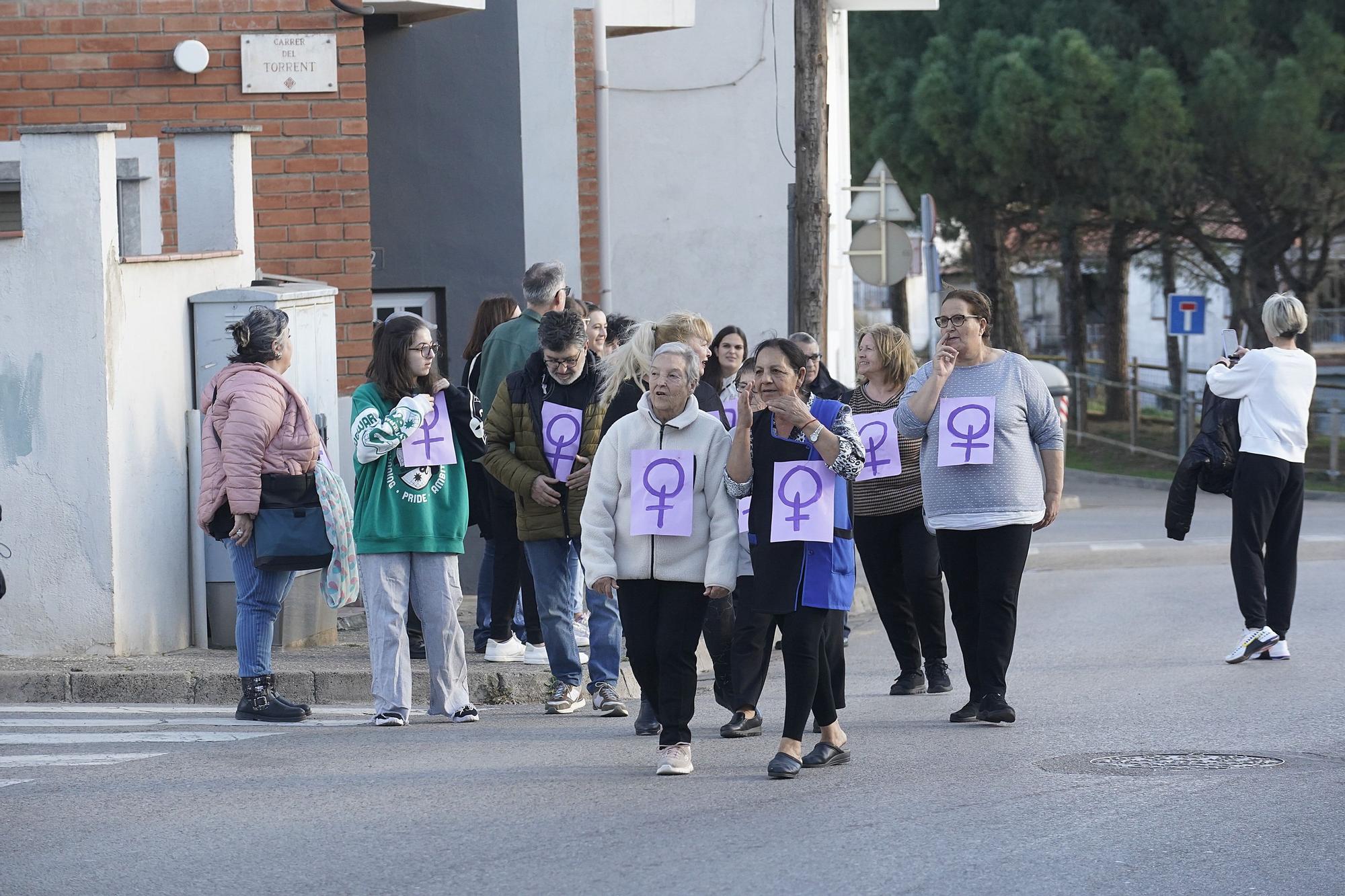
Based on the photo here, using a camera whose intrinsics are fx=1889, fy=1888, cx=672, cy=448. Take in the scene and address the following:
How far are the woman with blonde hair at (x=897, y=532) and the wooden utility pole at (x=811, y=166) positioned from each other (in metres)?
4.62

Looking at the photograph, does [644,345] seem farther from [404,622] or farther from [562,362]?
[404,622]

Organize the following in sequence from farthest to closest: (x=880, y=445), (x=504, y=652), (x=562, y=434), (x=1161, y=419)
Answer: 1. (x=1161, y=419)
2. (x=504, y=652)
3. (x=880, y=445)
4. (x=562, y=434)

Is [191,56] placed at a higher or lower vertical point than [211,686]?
higher

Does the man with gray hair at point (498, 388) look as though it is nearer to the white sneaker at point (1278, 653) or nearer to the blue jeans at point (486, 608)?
the blue jeans at point (486, 608)

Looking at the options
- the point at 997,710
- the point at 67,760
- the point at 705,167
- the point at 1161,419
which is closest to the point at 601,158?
the point at 705,167

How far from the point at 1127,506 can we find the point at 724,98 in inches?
376

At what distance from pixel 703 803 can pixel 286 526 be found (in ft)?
9.14

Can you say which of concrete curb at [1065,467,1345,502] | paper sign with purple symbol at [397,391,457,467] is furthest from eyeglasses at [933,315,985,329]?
concrete curb at [1065,467,1345,502]

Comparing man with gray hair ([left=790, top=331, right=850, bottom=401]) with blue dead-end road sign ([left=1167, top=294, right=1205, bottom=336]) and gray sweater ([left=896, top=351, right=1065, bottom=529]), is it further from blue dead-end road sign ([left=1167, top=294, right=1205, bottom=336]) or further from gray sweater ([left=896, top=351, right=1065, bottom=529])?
blue dead-end road sign ([left=1167, top=294, right=1205, bottom=336])

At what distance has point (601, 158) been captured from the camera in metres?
14.4

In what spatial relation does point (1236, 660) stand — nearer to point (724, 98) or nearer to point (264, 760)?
point (264, 760)

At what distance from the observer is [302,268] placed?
12297 millimetres

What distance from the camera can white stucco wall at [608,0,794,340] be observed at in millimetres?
16781

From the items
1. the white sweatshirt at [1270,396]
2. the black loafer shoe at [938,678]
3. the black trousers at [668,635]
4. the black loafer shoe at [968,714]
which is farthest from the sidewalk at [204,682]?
the white sweatshirt at [1270,396]
